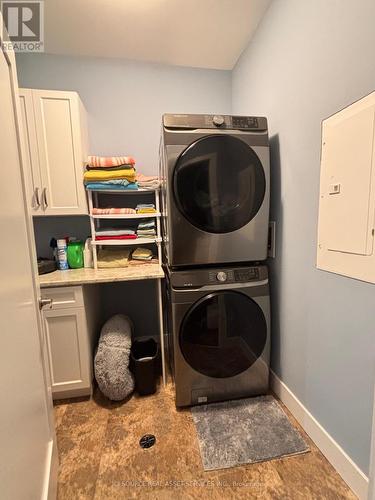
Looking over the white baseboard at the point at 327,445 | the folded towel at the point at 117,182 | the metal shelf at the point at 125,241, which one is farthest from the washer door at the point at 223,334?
the folded towel at the point at 117,182

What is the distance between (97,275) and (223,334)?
939 millimetres

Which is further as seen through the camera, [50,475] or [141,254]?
[141,254]

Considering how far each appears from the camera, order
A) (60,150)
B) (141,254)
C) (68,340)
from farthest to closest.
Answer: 1. (141,254)
2. (60,150)
3. (68,340)

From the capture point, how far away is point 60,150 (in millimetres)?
1767

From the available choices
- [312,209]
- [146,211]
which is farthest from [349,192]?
[146,211]

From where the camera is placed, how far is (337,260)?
44.9 inches

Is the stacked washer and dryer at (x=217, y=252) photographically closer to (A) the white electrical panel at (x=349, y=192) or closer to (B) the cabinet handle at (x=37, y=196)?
(A) the white electrical panel at (x=349, y=192)

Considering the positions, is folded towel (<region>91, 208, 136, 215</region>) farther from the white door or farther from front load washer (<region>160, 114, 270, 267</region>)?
the white door

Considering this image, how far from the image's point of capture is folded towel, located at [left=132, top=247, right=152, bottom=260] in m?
2.04

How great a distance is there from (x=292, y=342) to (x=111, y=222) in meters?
1.69

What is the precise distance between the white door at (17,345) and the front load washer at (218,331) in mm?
763

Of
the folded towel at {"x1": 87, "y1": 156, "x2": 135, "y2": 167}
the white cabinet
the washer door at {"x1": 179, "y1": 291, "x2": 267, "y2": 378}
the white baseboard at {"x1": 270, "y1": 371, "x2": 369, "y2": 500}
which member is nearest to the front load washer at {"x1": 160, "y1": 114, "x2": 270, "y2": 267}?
the washer door at {"x1": 179, "y1": 291, "x2": 267, "y2": 378}

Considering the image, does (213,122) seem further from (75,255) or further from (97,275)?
(75,255)

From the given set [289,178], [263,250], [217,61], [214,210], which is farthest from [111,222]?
[217,61]
